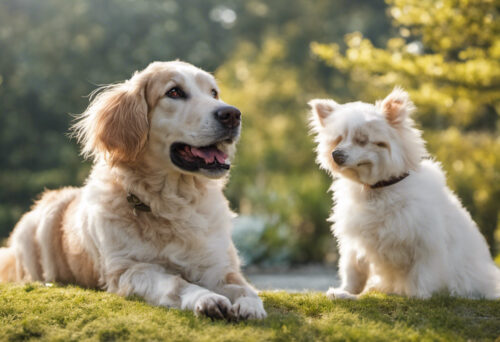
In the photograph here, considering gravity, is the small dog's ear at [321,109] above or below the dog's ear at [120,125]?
above

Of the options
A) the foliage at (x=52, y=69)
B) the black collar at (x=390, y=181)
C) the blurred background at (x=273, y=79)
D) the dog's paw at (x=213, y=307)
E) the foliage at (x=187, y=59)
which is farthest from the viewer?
the foliage at (x=52, y=69)

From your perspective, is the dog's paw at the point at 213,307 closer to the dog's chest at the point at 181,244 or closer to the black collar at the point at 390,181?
the dog's chest at the point at 181,244

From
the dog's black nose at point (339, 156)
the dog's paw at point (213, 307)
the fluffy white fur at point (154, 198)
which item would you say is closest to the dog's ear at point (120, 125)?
the fluffy white fur at point (154, 198)

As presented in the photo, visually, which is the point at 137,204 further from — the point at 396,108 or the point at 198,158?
the point at 396,108

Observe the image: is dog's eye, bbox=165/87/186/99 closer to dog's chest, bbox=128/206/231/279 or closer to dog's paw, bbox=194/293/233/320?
dog's chest, bbox=128/206/231/279

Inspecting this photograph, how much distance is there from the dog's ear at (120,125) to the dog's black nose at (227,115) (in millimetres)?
589

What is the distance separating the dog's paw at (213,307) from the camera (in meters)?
3.12

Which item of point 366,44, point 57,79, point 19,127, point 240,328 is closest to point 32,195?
point 19,127

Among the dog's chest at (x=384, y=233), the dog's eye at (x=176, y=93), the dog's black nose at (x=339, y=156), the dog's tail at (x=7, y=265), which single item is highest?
the dog's eye at (x=176, y=93)

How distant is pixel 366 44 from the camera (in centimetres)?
811

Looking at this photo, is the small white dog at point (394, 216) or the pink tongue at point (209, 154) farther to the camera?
the small white dog at point (394, 216)

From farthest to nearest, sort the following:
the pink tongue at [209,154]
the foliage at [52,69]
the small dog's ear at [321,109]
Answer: the foliage at [52,69] → the small dog's ear at [321,109] → the pink tongue at [209,154]

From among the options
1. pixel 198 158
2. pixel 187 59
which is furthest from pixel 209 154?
pixel 187 59

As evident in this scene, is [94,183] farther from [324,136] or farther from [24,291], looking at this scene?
[324,136]
